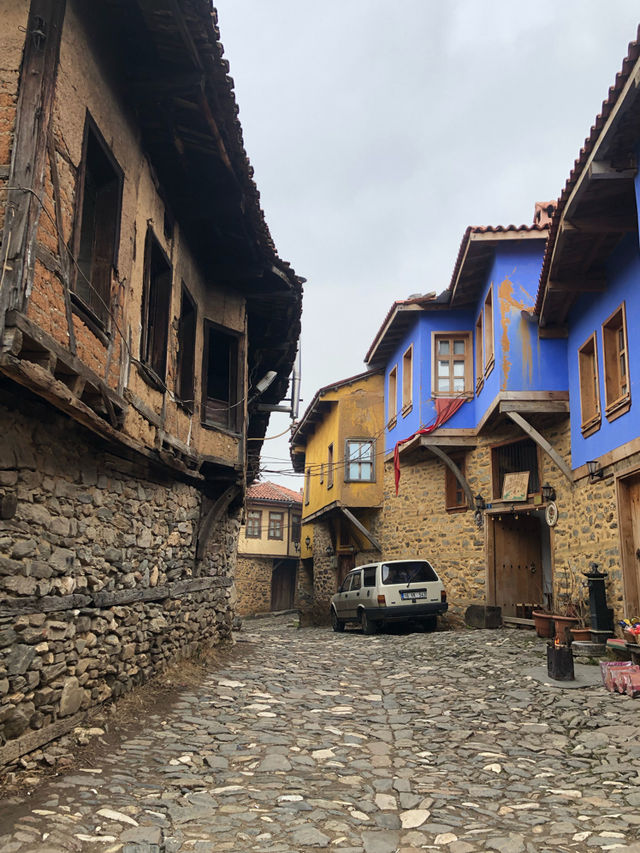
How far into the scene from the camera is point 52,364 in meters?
5.06

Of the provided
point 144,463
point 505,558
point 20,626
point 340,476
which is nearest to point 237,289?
point 144,463

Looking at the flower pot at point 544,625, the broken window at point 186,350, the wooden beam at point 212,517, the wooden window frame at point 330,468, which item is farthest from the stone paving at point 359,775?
the wooden window frame at point 330,468

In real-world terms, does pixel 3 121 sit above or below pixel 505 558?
above

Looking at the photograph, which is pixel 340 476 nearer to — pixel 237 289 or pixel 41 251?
pixel 237 289

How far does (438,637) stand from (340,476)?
29.8ft

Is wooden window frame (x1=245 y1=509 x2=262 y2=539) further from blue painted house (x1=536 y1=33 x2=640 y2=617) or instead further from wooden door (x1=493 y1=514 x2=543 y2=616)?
blue painted house (x1=536 y1=33 x2=640 y2=617)

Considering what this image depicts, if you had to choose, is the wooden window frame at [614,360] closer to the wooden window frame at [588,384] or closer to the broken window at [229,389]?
the wooden window frame at [588,384]

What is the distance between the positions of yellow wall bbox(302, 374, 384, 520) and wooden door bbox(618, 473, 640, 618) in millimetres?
11481

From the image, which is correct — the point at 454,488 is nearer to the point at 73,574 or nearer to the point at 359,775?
the point at 359,775

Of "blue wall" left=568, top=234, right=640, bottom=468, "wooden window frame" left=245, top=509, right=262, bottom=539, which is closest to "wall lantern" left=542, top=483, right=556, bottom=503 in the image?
"blue wall" left=568, top=234, right=640, bottom=468

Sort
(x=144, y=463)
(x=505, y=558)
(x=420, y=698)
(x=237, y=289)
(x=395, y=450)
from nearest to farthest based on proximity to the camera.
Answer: (x=144, y=463)
(x=420, y=698)
(x=237, y=289)
(x=505, y=558)
(x=395, y=450)

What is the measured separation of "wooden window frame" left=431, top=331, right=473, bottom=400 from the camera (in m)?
17.7

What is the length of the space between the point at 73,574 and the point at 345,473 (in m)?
16.0

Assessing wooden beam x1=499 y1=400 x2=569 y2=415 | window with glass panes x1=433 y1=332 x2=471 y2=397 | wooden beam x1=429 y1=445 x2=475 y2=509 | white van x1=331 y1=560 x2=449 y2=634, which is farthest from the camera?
window with glass panes x1=433 y1=332 x2=471 y2=397
